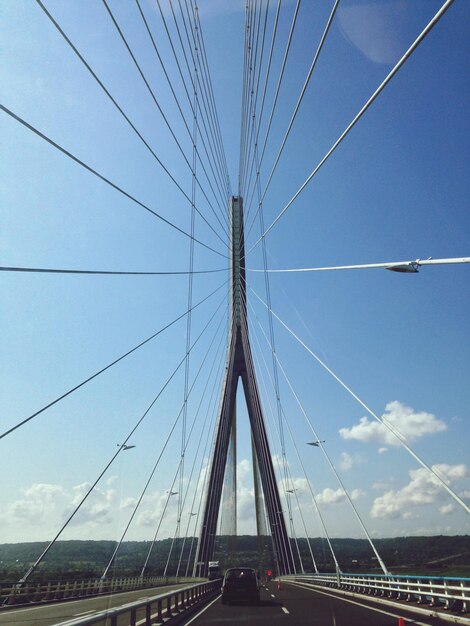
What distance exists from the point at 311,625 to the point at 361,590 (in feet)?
47.1

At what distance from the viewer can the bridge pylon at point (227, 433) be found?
39.4 m

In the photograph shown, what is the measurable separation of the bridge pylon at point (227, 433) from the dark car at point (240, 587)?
20.5 m

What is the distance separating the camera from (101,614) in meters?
6.56

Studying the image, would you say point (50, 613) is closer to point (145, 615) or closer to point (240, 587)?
point (145, 615)

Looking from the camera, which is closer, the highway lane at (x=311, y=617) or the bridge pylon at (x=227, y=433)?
the highway lane at (x=311, y=617)

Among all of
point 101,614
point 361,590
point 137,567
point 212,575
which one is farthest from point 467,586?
point 212,575

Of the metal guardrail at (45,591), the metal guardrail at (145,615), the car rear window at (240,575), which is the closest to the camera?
the metal guardrail at (145,615)

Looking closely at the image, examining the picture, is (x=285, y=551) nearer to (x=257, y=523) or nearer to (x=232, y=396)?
(x=257, y=523)

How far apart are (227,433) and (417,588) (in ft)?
82.4

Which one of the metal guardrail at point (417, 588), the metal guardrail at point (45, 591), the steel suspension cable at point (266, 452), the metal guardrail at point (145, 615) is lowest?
the metal guardrail at point (145, 615)

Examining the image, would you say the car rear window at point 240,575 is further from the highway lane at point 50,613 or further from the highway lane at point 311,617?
the highway lane at point 311,617

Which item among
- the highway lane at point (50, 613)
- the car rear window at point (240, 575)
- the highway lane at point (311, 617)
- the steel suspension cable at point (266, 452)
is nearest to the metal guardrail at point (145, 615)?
the highway lane at point (50, 613)

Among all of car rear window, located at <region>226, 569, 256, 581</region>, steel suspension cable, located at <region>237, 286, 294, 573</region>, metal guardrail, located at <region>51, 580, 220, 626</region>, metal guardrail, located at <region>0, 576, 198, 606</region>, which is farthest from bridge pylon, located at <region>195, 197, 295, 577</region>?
car rear window, located at <region>226, 569, 256, 581</region>

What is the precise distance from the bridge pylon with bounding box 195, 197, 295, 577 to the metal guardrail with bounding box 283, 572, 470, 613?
11.4 meters
